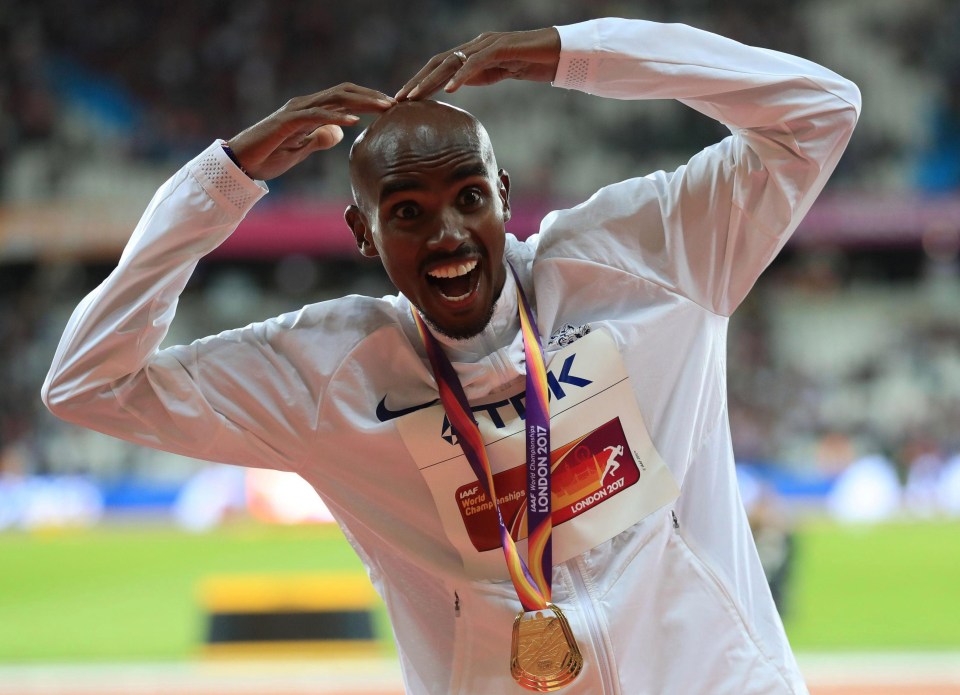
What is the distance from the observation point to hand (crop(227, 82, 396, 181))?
2.72 meters

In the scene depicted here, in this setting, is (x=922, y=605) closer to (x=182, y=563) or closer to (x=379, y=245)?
(x=182, y=563)

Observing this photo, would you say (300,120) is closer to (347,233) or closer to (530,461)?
(530,461)

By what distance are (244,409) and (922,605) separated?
9.23 metres

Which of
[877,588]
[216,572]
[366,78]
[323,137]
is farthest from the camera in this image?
[366,78]

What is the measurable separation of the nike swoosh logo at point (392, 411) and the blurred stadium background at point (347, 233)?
13303 mm

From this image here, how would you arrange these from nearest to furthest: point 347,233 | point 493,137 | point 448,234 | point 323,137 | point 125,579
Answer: point 448,234
point 323,137
point 125,579
point 347,233
point 493,137

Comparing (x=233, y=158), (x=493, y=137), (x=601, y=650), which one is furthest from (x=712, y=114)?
(x=493, y=137)

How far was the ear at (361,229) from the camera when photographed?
293cm

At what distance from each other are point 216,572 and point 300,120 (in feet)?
36.9

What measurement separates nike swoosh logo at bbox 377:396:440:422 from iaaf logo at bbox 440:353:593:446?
72 millimetres

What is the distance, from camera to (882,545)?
13.7m

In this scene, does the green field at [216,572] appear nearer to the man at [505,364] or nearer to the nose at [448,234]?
the man at [505,364]

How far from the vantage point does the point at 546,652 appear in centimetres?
255

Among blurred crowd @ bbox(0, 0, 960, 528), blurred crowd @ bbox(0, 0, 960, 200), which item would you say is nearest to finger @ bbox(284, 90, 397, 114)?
blurred crowd @ bbox(0, 0, 960, 528)
